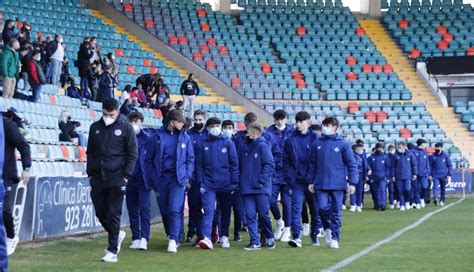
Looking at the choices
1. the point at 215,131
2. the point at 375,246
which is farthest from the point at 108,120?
the point at 375,246

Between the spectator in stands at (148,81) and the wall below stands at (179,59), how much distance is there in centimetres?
812

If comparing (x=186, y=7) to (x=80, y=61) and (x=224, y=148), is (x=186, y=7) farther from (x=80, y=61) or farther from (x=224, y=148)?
(x=224, y=148)

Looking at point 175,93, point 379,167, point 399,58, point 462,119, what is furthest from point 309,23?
point 379,167

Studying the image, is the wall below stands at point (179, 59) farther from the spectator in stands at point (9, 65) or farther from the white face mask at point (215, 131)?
the white face mask at point (215, 131)

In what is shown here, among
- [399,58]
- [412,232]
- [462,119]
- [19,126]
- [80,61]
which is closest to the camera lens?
[19,126]

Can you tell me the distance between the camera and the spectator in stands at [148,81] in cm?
3322

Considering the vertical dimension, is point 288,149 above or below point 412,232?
above

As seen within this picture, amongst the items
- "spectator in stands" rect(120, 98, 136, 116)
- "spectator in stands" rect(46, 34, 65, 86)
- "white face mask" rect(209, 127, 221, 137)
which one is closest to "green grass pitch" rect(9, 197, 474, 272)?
"white face mask" rect(209, 127, 221, 137)

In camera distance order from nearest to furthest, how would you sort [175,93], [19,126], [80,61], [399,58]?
[19,126], [80,61], [175,93], [399,58]

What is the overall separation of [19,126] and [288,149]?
5.37 m

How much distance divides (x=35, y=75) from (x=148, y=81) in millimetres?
8131

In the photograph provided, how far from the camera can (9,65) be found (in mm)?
23719

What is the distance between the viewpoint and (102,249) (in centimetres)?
1605

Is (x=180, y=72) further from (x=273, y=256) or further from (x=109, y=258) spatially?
(x=109, y=258)
